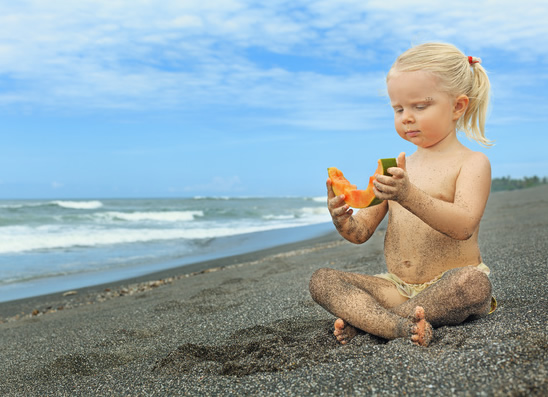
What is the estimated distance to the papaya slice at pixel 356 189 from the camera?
7.82ft

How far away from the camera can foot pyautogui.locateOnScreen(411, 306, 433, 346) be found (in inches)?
92.9

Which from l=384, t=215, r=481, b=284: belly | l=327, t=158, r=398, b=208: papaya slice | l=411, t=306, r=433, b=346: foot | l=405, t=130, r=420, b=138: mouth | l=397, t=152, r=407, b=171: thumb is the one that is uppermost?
l=405, t=130, r=420, b=138: mouth

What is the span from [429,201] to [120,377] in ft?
6.01

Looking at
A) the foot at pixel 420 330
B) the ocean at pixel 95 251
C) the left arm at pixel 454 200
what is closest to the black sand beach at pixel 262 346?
the foot at pixel 420 330

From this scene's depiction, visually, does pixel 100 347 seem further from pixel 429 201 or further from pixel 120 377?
pixel 429 201

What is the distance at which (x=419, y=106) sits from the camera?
2.80 meters

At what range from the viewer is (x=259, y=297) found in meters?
4.52

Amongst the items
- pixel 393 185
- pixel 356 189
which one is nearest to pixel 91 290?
pixel 356 189

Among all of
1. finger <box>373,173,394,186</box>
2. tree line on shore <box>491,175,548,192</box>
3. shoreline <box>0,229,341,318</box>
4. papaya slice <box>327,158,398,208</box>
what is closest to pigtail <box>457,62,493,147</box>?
papaya slice <box>327,158,398,208</box>

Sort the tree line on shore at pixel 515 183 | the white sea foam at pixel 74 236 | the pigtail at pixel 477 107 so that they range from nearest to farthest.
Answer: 1. the pigtail at pixel 477 107
2. the white sea foam at pixel 74 236
3. the tree line on shore at pixel 515 183

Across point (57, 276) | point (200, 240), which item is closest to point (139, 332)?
point (57, 276)

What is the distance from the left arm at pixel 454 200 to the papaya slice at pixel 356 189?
70 mm

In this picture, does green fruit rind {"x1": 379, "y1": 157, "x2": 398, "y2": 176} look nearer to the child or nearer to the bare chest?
the child

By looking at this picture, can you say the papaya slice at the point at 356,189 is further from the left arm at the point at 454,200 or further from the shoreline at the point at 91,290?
the shoreline at the point at 91,290
